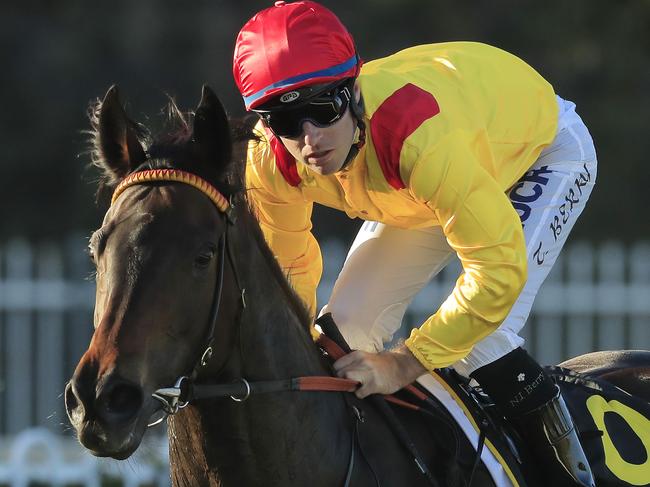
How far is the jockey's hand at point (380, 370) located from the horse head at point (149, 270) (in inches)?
19.1

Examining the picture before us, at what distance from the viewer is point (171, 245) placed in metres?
3.10

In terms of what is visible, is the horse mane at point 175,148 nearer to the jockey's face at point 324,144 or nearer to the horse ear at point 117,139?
the horse ear at point 117,139

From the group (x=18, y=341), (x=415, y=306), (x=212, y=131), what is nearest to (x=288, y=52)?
(x=212, y=131)

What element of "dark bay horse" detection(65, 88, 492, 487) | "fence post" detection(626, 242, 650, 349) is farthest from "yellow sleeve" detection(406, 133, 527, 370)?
"fence post" detection(626, 242, 650, 349)

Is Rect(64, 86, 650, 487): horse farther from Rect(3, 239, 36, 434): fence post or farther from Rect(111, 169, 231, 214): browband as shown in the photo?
Rect(3, 239, 36, 434): fence post

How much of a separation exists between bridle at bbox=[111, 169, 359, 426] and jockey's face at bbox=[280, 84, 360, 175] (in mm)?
352

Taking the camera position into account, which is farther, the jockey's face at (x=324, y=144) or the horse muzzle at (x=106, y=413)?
the jockey's face at (x=324, y=144)

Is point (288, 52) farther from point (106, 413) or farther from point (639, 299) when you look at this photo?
point (639, 299)


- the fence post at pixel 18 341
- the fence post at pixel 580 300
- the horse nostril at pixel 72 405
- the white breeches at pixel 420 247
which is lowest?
the fence post at pixel 18 341

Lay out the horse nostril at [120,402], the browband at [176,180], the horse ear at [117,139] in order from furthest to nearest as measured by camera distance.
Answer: the horse ear at [117,139] → the browband at [176,180] → the horse nostril at [120,402]

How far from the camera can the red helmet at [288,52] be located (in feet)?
11.3

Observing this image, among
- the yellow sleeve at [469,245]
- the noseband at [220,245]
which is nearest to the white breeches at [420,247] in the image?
the yellow sleeve at [469,245]

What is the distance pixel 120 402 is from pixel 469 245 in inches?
44.8

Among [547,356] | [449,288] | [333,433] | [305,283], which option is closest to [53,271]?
[449,288]
